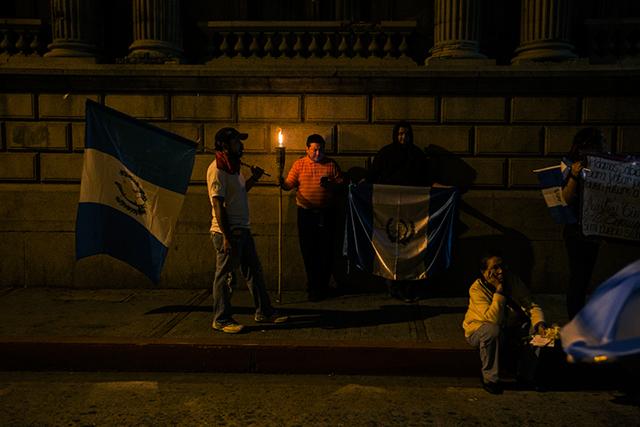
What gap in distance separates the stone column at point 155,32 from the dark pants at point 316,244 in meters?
2.96

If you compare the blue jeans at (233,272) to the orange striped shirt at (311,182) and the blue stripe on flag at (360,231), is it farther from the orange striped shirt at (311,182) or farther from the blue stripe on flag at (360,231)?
the blue stripe on flag at (360,231)

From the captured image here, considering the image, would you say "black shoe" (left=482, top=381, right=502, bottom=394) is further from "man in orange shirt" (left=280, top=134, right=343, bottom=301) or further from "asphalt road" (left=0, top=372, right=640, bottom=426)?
"man in orange shirt" (left=280, top=134, right=343, bottom=301)

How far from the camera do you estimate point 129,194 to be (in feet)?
22.0

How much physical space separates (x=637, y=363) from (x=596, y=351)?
129cm

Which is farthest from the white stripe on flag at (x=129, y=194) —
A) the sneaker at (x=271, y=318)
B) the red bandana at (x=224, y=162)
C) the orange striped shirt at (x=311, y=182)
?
the orange striped shirt at (x=311, y=182)

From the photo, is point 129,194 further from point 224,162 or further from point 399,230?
point 399,230

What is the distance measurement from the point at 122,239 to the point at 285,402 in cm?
262

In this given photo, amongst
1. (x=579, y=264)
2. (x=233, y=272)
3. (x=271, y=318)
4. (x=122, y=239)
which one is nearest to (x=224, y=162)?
(x=233, y=272)

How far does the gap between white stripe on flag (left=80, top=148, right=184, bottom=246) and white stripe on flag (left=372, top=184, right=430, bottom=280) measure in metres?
2.40

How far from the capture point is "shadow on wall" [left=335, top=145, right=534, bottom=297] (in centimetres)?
827

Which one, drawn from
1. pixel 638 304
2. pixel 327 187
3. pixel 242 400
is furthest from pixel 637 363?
pixel 327 187

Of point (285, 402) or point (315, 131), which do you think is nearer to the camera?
point (285, 402)

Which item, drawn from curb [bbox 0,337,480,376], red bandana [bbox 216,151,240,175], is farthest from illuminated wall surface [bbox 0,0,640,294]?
curb [bbox 0,337,480,376]

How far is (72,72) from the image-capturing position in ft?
27.9
